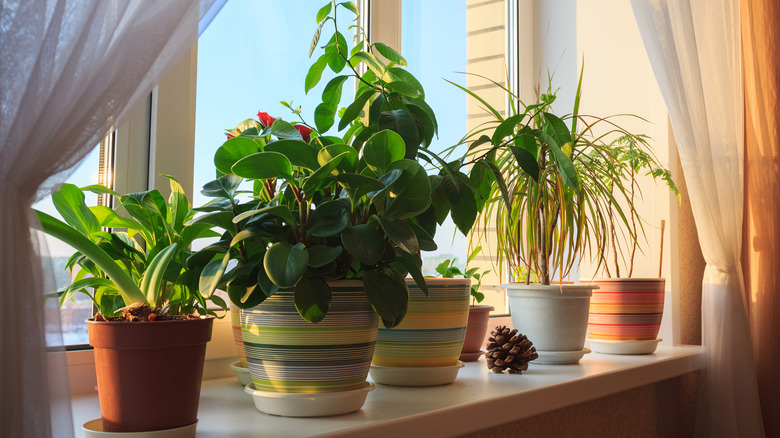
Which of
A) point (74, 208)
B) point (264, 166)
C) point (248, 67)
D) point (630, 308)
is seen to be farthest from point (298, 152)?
point (630, 308)

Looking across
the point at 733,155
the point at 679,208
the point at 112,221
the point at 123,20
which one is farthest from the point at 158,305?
the point at 679,208

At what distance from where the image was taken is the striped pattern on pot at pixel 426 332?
1142mm

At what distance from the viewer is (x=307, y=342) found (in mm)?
838

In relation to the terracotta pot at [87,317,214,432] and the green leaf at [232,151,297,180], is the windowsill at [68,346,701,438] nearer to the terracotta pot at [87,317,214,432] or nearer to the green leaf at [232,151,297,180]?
the terracotta pot at [87,317,214,432]

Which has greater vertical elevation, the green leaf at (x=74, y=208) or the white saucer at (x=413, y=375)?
the green leaf at (x=74, y=208)

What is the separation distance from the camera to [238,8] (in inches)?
54.5

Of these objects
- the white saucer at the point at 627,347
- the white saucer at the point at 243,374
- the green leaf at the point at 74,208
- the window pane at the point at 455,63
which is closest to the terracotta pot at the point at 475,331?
the window pane at the point at 455,63

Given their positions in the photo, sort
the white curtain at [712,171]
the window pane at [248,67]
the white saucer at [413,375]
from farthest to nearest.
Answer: the white curtain at [712,171] < the window pane at [248,67] < the white saucer at [413,375]

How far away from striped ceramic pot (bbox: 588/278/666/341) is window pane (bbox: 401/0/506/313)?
325mm

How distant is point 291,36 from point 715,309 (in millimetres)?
1390

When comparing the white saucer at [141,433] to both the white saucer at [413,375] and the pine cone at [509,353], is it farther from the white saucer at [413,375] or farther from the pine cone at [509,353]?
the pine cone at [509,353]

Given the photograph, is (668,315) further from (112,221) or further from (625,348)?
(112,221)

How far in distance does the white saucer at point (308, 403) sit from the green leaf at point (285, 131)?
0.35 metres

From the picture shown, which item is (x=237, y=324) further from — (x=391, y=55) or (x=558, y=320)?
(x=558, y=320)
